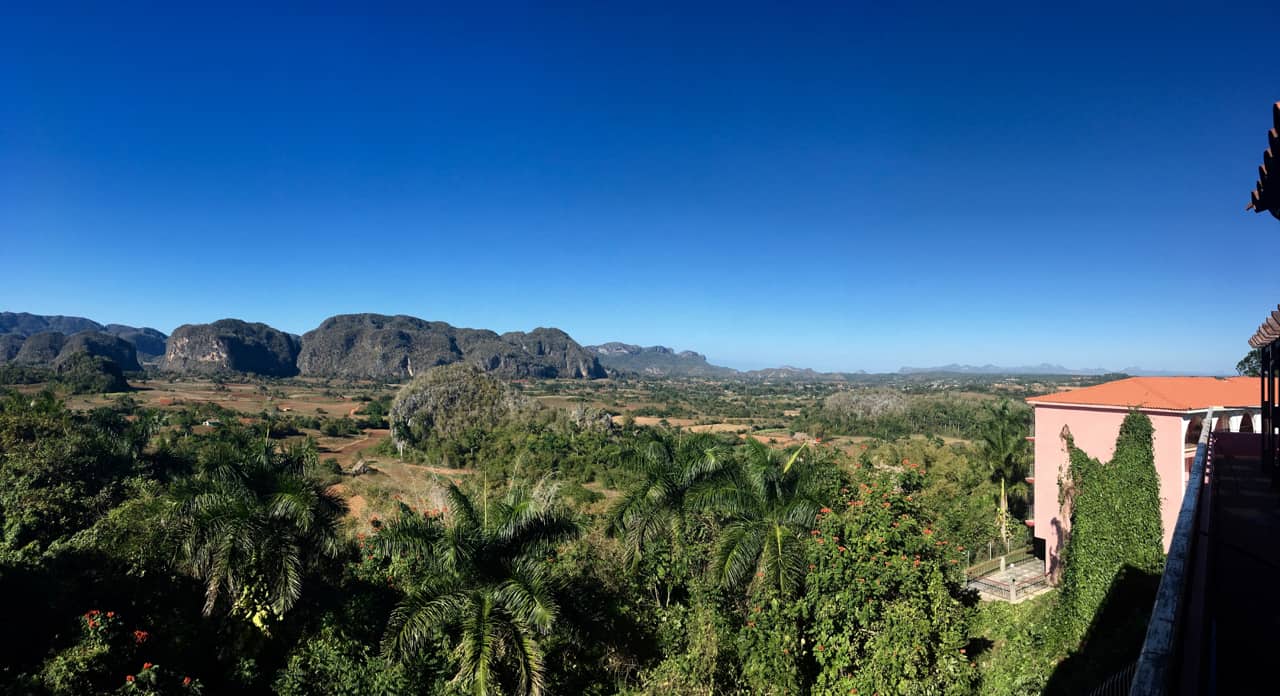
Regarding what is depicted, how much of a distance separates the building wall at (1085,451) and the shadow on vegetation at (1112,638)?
135 centimetres

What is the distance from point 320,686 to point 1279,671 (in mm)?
8370

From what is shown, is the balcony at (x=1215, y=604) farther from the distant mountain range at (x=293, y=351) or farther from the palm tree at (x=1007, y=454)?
the distant mountain range at (x=293, y=351)

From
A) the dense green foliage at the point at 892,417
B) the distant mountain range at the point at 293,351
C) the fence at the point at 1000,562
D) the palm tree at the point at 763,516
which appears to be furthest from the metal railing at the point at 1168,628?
the distant mountain range at the point at 293,351

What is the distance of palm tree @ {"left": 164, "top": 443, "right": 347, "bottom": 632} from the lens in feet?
26.2

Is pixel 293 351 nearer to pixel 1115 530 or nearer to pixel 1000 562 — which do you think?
pixel 1000 562

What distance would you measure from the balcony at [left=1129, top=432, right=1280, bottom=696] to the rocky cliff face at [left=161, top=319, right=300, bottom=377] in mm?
172095

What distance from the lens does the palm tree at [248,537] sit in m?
Answer: 7.99

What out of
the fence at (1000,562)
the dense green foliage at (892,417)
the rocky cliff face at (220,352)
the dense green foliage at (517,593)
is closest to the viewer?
the dense green foliage at (517,593)

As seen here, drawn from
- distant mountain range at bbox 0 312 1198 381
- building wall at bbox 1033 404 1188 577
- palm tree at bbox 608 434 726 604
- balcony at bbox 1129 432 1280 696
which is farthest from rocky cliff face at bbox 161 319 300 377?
balcony at bbox 1129 432 1280 696

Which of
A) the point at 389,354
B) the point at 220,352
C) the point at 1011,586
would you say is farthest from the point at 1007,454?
the point at 220,352

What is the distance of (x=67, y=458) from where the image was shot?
770 inches

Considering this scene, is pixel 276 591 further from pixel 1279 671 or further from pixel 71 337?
pixel 71 337

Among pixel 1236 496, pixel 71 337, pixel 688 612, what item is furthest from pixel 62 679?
pixel 71 337

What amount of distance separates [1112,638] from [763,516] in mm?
6415
